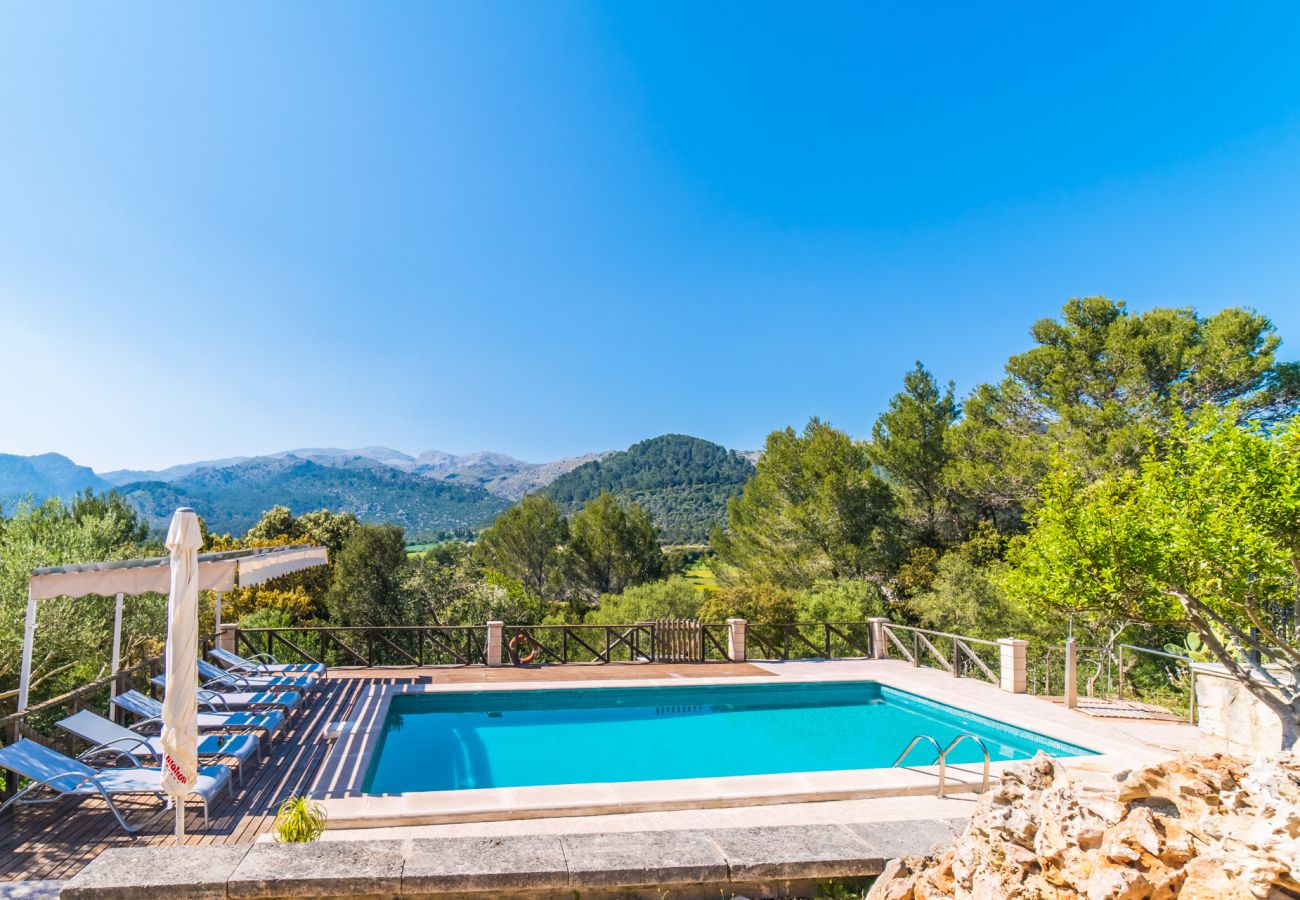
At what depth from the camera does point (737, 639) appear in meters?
13.2

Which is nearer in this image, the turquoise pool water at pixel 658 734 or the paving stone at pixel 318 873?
the paving stone at pixel 318 873

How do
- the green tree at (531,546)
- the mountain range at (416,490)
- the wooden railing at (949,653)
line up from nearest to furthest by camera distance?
the wooden railing at (949,653), the green tree at (531,546), the mountain range at (416,490)

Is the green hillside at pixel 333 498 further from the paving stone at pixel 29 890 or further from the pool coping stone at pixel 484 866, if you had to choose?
the pool coping stone at pixel 484 866

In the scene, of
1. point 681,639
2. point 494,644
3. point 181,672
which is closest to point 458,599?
point 494,644

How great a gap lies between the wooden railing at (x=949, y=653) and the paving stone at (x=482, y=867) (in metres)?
10.0

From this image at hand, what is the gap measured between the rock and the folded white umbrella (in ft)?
13.6

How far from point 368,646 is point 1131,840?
13.9 metres

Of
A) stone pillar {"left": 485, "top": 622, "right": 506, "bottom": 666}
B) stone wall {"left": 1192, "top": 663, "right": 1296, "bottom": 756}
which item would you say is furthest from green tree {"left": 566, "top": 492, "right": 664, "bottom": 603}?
stone wall {"left": 1192, "top": 663, "right": 1296, "bottom": 756}

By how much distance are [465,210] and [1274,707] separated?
18.4 meters

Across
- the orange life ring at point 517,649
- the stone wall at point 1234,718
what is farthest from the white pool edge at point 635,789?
the orange life ring at point 517,649

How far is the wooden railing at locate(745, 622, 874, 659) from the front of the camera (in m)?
13.9

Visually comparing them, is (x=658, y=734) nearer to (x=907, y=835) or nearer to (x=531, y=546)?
(x=907, y=835)

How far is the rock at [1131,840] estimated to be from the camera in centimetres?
190

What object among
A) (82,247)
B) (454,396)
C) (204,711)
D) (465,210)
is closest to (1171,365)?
(465,210)
